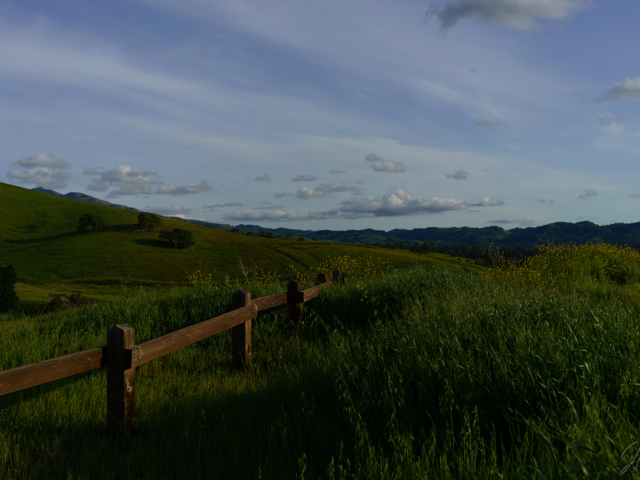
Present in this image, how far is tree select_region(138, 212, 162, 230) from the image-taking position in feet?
325

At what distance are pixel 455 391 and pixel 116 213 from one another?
122 m

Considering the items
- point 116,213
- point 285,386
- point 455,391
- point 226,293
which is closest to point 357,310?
point 226,293

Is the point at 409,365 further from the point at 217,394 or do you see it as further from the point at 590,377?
the point at 217,394

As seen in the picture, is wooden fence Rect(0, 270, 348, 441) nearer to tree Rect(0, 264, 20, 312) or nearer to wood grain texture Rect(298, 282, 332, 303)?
wood grain texture Rect(298, 282, 332, 303)

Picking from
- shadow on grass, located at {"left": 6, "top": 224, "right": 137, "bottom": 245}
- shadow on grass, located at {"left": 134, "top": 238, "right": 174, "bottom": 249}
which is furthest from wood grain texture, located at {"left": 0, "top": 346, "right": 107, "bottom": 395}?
shadow on grass, located at {"left": 6, "top": 224, "right": 137, "bottom": 245}

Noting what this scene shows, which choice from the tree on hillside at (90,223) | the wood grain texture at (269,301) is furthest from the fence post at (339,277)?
the tree on hillside at (90,223)

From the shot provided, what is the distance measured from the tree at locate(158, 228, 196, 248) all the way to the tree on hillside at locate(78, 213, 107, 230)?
17173 mm

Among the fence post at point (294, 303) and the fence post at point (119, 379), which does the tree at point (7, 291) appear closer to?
the fence post at point (294, 303)

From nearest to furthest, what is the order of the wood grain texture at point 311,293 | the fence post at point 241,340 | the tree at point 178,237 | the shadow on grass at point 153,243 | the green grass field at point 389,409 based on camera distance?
the green grass field at point 389,409 < the fence post at point 241,340 < the wood grain texture at point 311,293 < the shadow on grass at point 153,243 < the tree at point 178,237

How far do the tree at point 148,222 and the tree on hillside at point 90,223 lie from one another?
31.1 ft

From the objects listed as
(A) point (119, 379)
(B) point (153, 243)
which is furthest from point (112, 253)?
(A) point (119, 379)

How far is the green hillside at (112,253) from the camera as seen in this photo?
72.4m

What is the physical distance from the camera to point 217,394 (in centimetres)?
492

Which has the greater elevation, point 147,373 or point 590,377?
point 590,377
